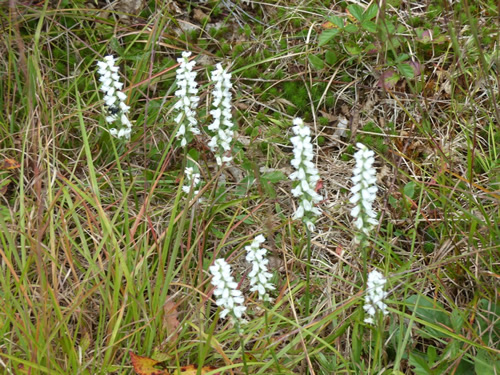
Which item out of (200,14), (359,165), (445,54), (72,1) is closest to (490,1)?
(445,54)

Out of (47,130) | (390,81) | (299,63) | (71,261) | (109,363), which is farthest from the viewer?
(299,63)

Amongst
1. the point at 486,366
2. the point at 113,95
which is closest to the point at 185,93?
the point at 113,95

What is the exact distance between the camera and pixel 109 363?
10.2ft

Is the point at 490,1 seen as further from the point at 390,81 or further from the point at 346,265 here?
the point at 346,265

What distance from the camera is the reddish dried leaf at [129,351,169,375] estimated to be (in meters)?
2.94

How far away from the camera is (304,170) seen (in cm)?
264

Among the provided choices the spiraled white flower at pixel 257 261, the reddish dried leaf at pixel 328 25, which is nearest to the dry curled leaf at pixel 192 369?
the spiraled white flower at pixel 257 261

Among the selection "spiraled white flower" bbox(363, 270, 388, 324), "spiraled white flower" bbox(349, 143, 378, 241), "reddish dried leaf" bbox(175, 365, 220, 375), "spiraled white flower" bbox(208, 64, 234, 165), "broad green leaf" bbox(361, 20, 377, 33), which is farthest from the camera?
"broad green leaf" bbox(361, 20, 377, 33)

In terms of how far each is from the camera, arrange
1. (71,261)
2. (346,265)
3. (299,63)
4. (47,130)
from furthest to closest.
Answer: (299,63)
(47,130)
(346,265)
(71,261)

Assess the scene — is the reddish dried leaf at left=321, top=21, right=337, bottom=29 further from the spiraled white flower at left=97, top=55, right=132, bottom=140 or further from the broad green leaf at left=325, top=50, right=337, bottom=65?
the spiraled white flower at left=97, top=55, right=132, bottom=140

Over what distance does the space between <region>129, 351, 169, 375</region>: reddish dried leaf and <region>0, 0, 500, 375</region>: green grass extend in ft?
0.24

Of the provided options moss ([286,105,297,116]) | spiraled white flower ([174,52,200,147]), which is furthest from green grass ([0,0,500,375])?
spiraled white flower ([174,52,200,147])

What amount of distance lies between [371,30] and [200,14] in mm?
1722

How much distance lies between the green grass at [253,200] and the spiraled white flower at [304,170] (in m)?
0.23
